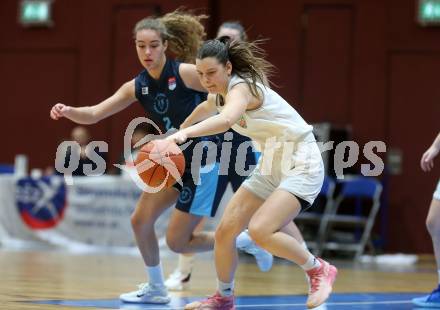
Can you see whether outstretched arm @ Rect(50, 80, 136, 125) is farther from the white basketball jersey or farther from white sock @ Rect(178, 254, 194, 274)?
white sock @ Rect(178, 254, 194, 274)

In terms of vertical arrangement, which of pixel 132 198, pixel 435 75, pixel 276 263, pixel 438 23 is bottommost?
pixel 276 263

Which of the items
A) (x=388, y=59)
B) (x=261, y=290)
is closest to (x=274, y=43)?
(x=388, y=59)

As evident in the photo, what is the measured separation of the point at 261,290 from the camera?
22.0ft

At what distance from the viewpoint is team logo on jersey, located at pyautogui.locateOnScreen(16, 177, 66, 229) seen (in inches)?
456

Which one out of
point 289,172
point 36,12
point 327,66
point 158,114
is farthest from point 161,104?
point 36,12

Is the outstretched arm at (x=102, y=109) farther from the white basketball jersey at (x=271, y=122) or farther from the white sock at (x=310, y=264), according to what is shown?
the white sock at (x=310, y=264)

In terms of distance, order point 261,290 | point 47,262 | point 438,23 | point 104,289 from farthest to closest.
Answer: point 438,23, point 47,262, point 261,290, point 104,289

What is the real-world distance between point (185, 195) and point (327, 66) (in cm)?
801

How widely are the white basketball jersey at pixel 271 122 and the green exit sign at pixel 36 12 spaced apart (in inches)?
426

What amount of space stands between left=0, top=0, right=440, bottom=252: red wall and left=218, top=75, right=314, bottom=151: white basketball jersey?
7.66 meters

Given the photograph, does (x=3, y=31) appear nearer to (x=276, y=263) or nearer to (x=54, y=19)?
(x=54, y=19)

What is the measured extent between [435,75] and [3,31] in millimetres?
7695

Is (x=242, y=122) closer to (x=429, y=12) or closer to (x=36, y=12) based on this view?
(x=429, y=12)

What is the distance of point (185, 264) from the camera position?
22.6 ft
